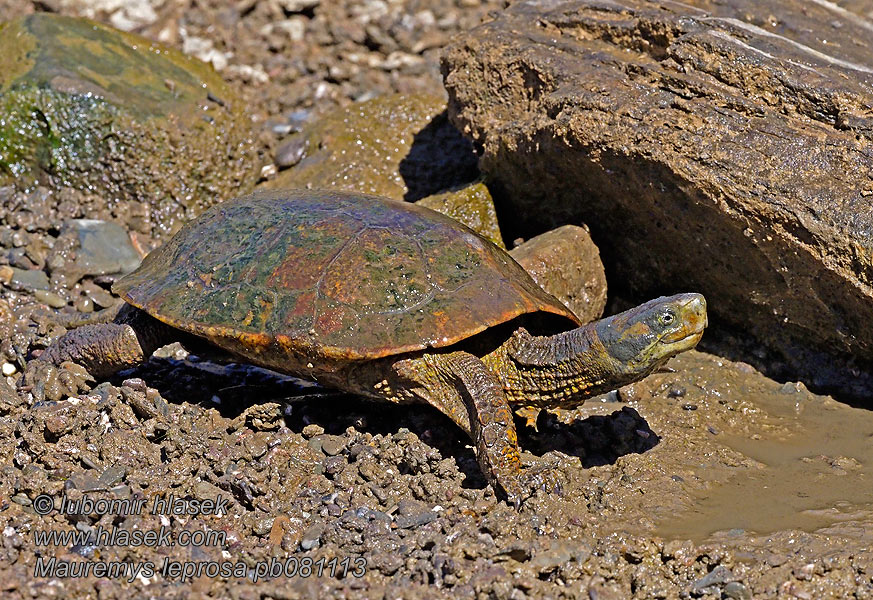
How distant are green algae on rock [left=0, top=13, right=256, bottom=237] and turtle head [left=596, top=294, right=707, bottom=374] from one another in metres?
3.61

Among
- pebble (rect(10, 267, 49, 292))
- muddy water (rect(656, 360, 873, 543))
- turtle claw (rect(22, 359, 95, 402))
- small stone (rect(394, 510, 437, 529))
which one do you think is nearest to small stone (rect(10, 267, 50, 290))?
pebble (rect(10, 267, 49, 292))

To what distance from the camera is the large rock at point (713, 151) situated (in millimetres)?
→ 4523

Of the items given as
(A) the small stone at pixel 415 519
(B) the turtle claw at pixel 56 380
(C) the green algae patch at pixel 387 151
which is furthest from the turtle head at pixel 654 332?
(C) the green algae patch at pixel 387 151

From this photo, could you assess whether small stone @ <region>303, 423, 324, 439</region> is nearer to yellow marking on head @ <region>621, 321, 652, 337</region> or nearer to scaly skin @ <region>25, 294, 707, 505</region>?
→ scaly skin @ <region>25, 294, 707, 505</region>

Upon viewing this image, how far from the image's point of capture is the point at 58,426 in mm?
4238

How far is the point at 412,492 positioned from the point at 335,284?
943 mm

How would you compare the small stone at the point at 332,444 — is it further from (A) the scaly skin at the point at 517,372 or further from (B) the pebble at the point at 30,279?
(B) the pebble at the point at 30,279

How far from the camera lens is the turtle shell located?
4.05m

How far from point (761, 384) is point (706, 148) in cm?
130

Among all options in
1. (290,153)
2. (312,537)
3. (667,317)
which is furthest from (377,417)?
(290,153)

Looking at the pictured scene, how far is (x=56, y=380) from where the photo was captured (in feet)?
15.3

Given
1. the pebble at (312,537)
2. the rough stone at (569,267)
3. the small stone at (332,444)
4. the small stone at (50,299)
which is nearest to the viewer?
the pebble at (312,537)

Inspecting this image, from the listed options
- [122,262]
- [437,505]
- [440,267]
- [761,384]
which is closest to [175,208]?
[122,262]

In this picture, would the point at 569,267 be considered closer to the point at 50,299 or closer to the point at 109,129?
the point at 50,299
